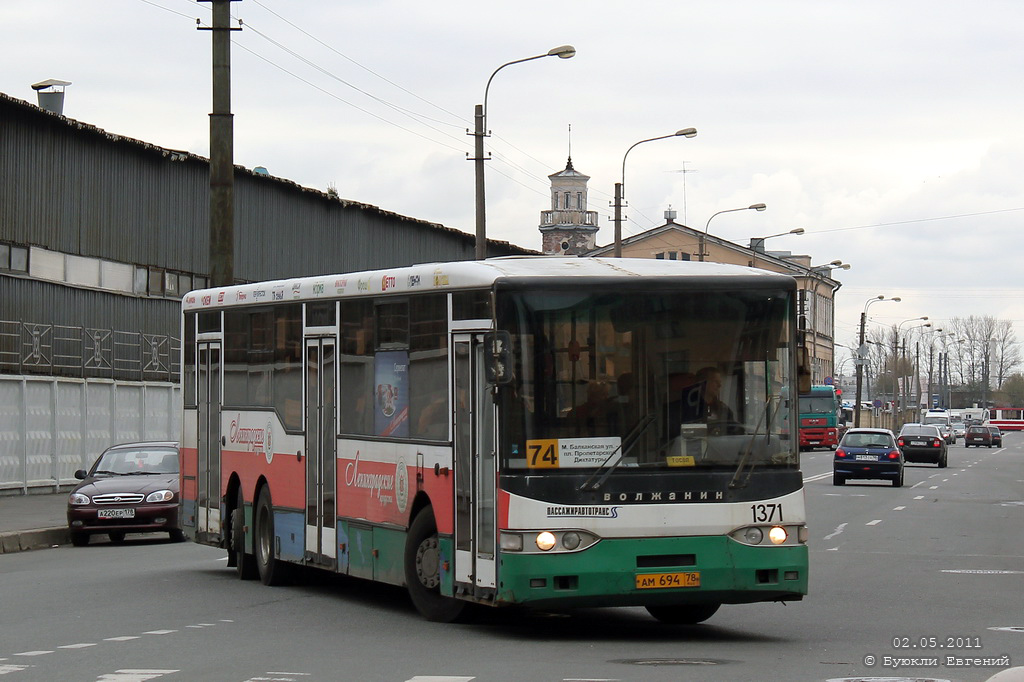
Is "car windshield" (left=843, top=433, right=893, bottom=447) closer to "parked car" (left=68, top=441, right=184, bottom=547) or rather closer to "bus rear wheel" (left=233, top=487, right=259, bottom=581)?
"parked car" (left=68, top=441, right=184, bottom=547)

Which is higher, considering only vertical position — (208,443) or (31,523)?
(208,443)

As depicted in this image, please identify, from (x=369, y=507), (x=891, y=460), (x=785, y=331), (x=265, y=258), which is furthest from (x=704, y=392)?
(x=265, y=258)

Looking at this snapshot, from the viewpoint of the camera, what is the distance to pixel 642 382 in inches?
454

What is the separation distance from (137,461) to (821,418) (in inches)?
2450

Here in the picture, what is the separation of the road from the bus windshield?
1374mm

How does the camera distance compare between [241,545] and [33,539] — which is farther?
[33,539]

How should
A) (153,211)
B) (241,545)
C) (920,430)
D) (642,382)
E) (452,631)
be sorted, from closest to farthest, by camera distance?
1. (642,382)
2. (452,631)
3. (241,545)
4. (153,211)
5. (920,430)

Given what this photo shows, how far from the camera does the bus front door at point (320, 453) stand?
1441cm

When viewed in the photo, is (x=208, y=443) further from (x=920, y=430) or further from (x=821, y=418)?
(x=821, y=418)

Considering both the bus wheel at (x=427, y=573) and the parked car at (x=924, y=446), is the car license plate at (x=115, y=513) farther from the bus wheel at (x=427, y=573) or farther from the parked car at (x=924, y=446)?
the parked car at (x=924, y=446)

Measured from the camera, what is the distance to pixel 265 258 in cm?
4566

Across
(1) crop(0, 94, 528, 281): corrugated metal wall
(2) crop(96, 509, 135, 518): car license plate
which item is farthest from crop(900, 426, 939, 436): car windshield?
(2) crop(96, 509, 135, 518): car license plate

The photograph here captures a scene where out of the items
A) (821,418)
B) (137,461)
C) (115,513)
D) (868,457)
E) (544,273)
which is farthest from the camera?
(821,418)

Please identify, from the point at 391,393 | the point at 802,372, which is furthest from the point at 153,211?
the point at 802,372
